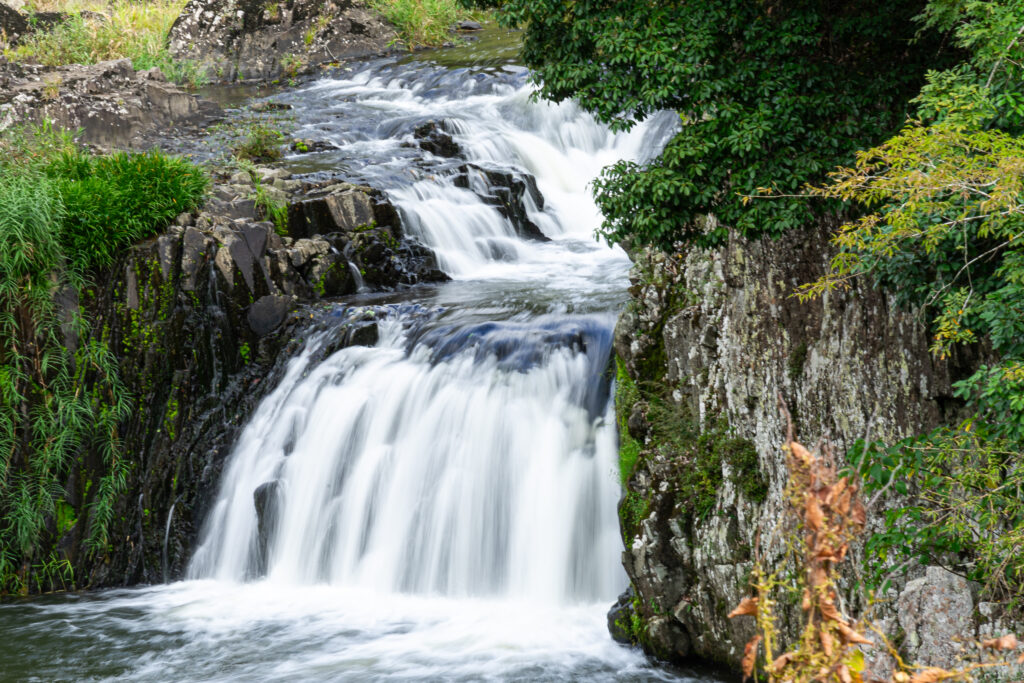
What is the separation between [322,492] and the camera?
884 cm

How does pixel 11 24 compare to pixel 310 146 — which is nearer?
pixel 310 146

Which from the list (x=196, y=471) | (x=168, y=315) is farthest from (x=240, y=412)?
(x=168, y=315)

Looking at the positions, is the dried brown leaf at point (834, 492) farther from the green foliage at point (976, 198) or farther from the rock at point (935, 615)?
Answer: the rock at point (935, 615)

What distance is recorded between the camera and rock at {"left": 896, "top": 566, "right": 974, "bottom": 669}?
15.7ft

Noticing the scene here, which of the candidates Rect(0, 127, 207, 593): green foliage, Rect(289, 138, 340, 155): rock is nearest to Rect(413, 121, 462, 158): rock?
Rect(289, 138, 340, 155): rock

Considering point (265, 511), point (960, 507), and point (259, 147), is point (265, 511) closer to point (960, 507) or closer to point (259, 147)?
point (960, 507)

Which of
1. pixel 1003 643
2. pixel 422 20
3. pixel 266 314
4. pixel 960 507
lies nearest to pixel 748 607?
pixel 1003 643

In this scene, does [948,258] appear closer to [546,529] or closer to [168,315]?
[546,529]

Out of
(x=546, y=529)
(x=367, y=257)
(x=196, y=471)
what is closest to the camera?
(x=546, y=529)

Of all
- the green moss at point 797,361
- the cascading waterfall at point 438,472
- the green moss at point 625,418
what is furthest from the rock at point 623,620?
the green moss at point 797,361

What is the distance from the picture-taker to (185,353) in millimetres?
9984

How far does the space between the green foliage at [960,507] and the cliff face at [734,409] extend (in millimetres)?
321

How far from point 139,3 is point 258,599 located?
Result: 883 inches

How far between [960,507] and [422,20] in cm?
2131
